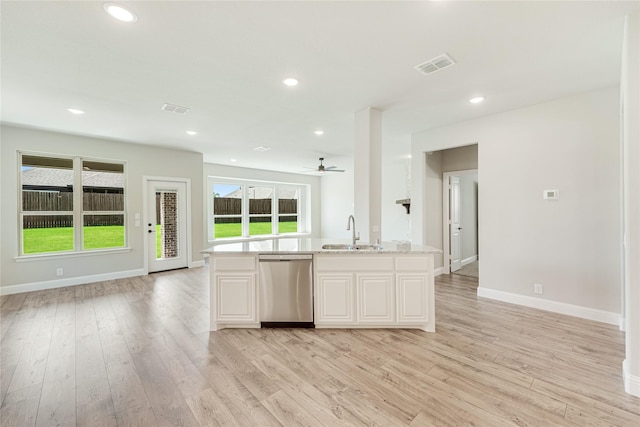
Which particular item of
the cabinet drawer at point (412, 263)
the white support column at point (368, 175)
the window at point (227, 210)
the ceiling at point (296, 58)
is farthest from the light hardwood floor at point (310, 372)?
the window at point (227, 210)

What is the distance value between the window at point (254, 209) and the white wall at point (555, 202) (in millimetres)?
6410

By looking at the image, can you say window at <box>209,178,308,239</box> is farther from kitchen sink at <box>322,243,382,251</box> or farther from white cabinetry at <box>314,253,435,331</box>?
white cabinetry at <box>314,253,435,331</box>

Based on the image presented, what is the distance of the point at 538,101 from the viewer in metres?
3.50

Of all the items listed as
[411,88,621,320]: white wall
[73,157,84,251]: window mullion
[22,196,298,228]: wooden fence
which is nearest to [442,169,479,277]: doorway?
[411,88,621,320]: white wall

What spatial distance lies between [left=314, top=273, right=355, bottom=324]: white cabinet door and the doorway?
3292mm

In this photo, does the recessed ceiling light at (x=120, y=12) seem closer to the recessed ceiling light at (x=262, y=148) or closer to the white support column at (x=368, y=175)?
the white support column at (x=368, y=175)

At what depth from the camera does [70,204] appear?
16.1ft

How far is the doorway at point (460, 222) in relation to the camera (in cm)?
539

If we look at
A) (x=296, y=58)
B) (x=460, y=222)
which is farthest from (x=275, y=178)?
(x=296, y=58)

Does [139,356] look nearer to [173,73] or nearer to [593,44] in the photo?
[173,73]

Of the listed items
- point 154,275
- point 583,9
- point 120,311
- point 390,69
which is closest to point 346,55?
point 390,69

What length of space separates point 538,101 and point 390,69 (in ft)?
7.54

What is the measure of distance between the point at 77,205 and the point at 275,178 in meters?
5.28

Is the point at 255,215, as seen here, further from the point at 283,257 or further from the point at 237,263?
the point at 283,257
